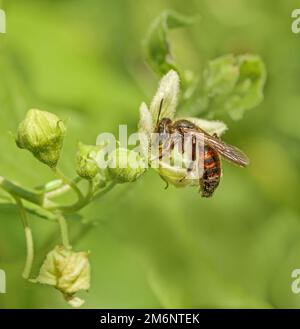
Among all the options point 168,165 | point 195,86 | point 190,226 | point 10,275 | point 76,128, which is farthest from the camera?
point 190,226

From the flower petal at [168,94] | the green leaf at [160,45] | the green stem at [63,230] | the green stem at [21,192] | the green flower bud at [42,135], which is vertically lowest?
the green stem at [63,230]

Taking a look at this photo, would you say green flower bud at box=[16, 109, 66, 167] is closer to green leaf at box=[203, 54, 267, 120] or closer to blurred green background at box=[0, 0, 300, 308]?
blurred green background at box=[0, 0, 300, 308]

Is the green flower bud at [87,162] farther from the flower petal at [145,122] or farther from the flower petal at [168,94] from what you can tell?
the flower petal at [168,94]

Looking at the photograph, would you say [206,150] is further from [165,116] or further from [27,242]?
[27,242]

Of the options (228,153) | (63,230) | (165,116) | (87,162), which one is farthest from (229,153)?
(63,230)

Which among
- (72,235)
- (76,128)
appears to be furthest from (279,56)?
(72,235)

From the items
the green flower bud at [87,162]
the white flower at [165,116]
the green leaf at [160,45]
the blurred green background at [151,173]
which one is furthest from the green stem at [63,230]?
the green leaf at [160,45]
